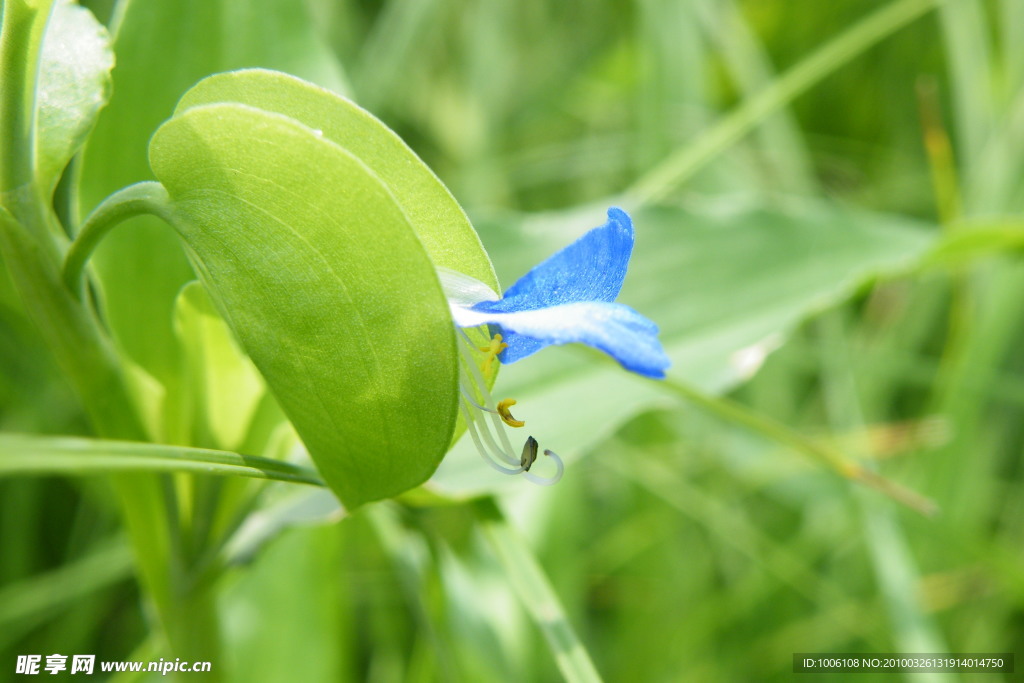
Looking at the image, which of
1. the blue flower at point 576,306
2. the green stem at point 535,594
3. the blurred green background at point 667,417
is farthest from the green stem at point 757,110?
the blue flower at point 576,306

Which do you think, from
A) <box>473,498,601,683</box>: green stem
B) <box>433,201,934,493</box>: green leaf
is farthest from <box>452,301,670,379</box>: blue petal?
<box>433,201,934,493</box>: green leaf

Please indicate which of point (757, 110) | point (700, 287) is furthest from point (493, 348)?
point (757, 110)

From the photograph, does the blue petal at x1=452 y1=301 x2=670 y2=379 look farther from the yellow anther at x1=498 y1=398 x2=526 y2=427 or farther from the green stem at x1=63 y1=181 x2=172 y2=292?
the green stem at x1=63 y1=181 x2=172 y2=292

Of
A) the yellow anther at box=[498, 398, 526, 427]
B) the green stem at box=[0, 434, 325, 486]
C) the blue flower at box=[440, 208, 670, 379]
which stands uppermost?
the blue flower at box=[440, 208, 670, 379]

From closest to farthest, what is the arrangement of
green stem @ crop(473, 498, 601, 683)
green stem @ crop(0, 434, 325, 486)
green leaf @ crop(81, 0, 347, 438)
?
green stem @ crop(0, 434, 325, 486), green stem @ crop(473, 498, 601, 683), green leaf @ crop(81, 0, 347, 438)

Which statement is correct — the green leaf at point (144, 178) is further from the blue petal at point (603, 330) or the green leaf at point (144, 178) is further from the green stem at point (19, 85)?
the blue petal at point (603, 330)

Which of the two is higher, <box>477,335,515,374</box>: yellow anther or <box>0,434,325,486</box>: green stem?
<box>477,335,515,374</box>: yellow anther

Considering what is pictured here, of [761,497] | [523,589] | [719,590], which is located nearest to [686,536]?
[719,590]

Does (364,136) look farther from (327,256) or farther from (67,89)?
(67,89)
